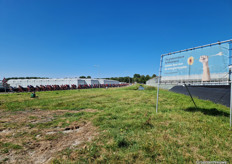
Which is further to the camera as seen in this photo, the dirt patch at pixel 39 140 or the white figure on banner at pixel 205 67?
the white figure on banner at pixel 205 67

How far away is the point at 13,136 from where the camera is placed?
3.60 m

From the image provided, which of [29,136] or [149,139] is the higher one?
[149,139]

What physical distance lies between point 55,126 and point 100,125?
184 cm

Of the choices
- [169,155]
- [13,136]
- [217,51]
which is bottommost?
[13,136]

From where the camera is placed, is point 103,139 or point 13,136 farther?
point 13,136

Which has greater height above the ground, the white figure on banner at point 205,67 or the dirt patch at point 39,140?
→ the white figure on banner at point 205,67

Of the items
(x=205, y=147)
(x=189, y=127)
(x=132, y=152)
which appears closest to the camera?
(x=132, y=152)

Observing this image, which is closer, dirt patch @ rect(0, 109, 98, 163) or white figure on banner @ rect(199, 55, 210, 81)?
dirt patch @ rect(0, 109, 98, 163)

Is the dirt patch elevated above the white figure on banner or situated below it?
below

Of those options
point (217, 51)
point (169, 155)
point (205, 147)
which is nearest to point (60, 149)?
point (169, 155)

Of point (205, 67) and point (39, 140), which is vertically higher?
point (205, 67)

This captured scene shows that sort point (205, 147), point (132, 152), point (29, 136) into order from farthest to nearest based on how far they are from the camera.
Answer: point (29, 136)
point (205, 147)
point (132, 152)

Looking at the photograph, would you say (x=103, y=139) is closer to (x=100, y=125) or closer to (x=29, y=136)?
(x=100, y=125)

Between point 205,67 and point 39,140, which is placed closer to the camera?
point 39,140
